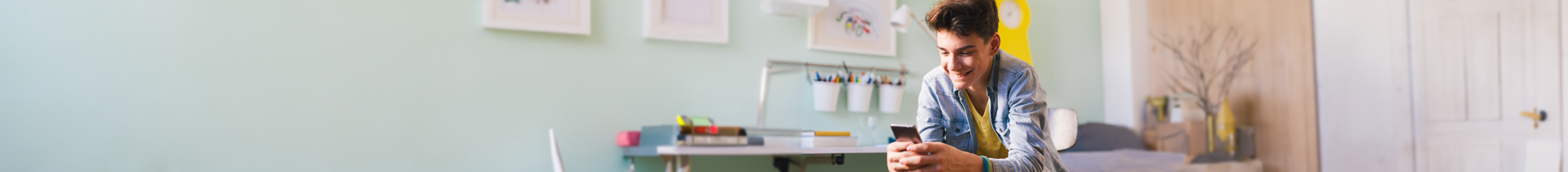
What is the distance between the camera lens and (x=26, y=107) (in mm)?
1437

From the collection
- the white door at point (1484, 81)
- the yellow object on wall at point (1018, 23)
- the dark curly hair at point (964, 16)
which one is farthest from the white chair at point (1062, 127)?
the white door at point (1484, 81)

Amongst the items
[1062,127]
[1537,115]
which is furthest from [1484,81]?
[1062,127]

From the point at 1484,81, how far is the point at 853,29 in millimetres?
1492

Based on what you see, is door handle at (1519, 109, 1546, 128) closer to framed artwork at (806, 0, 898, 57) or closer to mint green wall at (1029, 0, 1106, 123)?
mint green wall at (1029, 0, 1106, 123)

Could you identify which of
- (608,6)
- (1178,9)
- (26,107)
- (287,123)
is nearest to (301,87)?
(287,123)

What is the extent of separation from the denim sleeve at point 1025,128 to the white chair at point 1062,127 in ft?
0.89

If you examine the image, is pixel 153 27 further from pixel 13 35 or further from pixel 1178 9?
pixel 1178 9

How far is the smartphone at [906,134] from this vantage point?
1.97ft

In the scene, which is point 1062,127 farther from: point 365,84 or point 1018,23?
point 365,84

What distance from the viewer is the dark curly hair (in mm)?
567

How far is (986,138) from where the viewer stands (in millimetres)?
681

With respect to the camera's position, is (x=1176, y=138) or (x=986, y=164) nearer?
(x=986, y=164)

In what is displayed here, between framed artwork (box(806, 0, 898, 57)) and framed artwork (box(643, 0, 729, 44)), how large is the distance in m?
0.19

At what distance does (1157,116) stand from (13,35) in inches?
93.7
